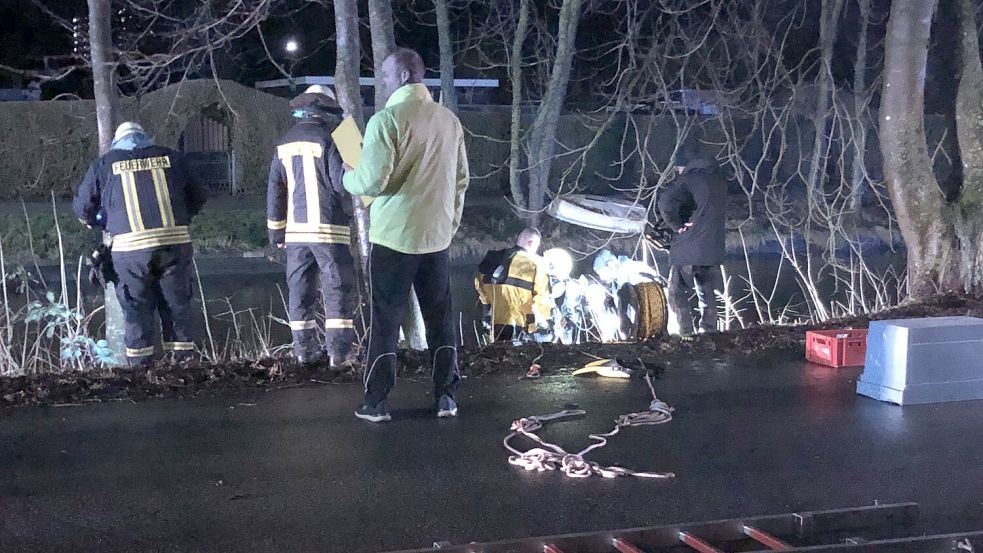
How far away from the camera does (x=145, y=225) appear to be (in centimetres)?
756

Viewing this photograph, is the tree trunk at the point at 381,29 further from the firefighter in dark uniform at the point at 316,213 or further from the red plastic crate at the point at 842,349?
the red plastic crate at the point at 842,349

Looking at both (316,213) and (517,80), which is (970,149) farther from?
(517,80)

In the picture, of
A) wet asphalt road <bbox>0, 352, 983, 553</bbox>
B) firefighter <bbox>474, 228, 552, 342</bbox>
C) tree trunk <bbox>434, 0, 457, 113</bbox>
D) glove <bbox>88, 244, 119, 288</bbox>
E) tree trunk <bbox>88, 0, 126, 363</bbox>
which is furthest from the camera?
tree trunk <bbox>434, 0, 457, 113</bbox>

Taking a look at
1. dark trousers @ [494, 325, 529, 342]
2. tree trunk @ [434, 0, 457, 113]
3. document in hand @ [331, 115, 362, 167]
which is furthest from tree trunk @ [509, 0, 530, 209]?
A: document in hand @ [331, 115, 362, 167]

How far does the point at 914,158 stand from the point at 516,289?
4.20 m

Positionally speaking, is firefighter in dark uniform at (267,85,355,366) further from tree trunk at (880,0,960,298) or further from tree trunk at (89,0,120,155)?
tree trunk at (880,0,960,298)

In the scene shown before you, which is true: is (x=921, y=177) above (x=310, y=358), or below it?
above

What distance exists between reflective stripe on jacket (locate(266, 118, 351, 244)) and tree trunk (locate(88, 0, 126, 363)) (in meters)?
2.33

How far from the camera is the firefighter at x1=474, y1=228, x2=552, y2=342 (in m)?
9.36

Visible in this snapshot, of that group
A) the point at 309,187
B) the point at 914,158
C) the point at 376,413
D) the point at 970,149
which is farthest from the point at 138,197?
the point at 970,149

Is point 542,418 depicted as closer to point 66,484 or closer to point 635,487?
point 635,487

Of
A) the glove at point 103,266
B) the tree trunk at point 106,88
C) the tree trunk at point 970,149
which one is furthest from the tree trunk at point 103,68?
the tree trunk at point 970,149

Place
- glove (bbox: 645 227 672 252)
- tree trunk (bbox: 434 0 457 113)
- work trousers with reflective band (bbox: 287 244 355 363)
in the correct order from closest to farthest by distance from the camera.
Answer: work trousers with reflective band (bbox: 287 244 355 363), glove (bbox: 645 227 672 252), tree trunk (bbox: 434 0 457 113)

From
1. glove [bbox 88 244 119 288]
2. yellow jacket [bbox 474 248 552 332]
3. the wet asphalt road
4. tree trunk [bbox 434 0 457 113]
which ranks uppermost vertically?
tree trunk [bbox 434 0 457 113]
